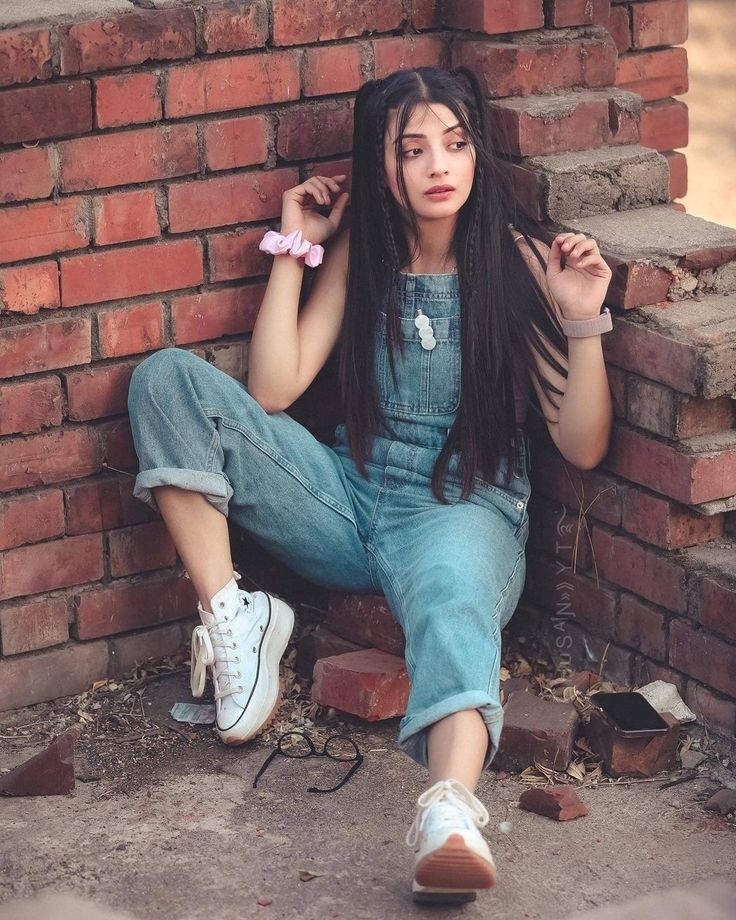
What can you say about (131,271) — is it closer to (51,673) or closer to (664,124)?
(51,673)

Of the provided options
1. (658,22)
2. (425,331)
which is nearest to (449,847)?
(425,331)

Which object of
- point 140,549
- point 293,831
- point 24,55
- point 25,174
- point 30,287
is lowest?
point 293,831

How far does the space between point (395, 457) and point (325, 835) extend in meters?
0.83

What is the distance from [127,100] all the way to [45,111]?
174 millimetres

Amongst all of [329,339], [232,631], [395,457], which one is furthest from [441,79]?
[232,631]

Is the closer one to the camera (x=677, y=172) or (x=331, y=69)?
(x=331, y=69)

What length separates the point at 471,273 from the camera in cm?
306

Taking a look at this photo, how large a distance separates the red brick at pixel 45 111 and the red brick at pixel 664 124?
1.67 metres

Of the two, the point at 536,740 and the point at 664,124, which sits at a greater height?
the point at 664,124

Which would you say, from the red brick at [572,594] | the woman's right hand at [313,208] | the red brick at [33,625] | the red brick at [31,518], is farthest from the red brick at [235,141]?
the red brick at [572,594]

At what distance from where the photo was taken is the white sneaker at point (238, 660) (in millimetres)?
3002

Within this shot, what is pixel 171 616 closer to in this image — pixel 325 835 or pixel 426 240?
pixel 325 835

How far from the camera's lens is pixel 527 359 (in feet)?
10.1

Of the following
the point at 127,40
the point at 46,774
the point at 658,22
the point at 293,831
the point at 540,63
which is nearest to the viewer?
the point at 293,831
